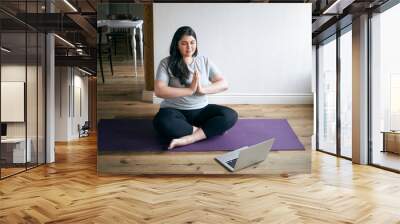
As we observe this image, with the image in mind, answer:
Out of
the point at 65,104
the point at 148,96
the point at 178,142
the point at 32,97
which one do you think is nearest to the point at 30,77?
the point at 32,97

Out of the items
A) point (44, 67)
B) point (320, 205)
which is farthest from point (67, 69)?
point (320, 205)

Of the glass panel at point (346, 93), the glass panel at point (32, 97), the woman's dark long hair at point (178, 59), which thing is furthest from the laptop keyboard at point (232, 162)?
the glass panel at point (32, 97)

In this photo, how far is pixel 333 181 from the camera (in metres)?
5.35

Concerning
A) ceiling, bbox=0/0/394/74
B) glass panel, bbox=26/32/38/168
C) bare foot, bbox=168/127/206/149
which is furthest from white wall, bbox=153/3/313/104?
glass panel, bbox=26/32/38/168

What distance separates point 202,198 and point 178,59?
226 centimetres

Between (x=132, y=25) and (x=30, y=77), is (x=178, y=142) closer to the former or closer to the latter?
(x=132, y=25)

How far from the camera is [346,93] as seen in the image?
802cm

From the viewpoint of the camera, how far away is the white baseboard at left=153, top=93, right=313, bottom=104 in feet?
18.9

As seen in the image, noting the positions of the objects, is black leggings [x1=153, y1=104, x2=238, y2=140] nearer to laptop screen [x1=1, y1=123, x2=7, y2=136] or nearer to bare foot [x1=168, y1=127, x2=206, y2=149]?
bare foot [x1=168, y1=127, x2=206, y2=149]

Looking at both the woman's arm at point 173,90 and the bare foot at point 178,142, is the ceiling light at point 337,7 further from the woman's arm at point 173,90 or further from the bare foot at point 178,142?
the bare foot at point 178,142

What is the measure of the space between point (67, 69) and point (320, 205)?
39.5 feet

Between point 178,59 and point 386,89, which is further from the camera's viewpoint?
point 386,89

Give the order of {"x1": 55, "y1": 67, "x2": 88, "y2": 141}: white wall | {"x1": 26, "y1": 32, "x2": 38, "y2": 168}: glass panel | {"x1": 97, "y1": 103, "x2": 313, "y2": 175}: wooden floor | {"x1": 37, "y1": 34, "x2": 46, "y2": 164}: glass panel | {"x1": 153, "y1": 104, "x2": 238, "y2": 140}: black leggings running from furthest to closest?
1. {"x1": 55, "y1": 67, "x2": 88, "y2": 141}: white wall
2. {"x1": 37, "y1": 34, "x2": 46, "y2": 164}: glass panel
3. {"x1": 26, "y1": 32, "x2": 38, "y2": 168}: glass panel
4. {"x1": 97, "y1": 103, "x2": 313, "y2": 175}: wooden floor
5. {"x1": 153, "y1": 104, "x2": 238, "y2": 140}: black leggings

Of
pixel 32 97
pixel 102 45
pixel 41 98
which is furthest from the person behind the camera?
pixel 41 98
